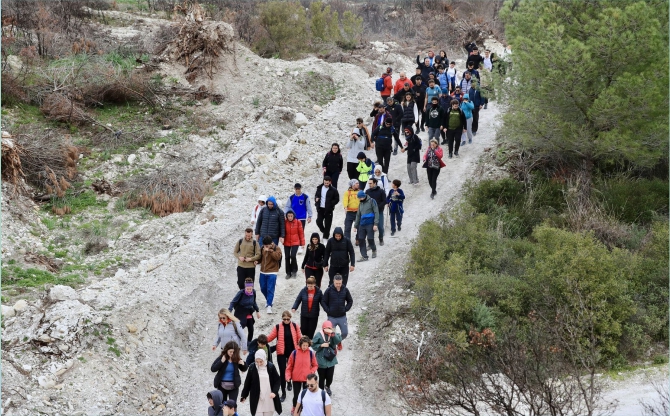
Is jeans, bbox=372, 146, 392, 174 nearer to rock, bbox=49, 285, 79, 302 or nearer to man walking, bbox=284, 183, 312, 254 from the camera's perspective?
man walking, bbox=284, 183, 312, 254

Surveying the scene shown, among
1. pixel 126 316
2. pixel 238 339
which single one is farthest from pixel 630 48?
pixel 126 316

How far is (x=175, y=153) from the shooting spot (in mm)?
19547

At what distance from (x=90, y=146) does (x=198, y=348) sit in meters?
9.07

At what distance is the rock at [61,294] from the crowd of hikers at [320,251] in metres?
2.58

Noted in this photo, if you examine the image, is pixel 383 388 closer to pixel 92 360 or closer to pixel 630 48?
pixel 92 360

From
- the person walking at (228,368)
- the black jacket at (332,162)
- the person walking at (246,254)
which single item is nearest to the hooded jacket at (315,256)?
the person walking at (246,254)

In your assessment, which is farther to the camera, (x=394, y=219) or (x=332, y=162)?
(x=332, y=162)

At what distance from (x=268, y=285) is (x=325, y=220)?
115 inches

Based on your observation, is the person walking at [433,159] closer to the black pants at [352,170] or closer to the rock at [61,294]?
the black pants at [352,170]

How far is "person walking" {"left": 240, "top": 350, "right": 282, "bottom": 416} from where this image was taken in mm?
9750

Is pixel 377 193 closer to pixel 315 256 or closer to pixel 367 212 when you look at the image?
pixel 367 212

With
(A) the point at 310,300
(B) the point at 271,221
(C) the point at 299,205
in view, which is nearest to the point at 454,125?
(C) the point at 299,205

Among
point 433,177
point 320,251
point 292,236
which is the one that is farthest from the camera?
point 433,177

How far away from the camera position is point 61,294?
1188 centimetres
